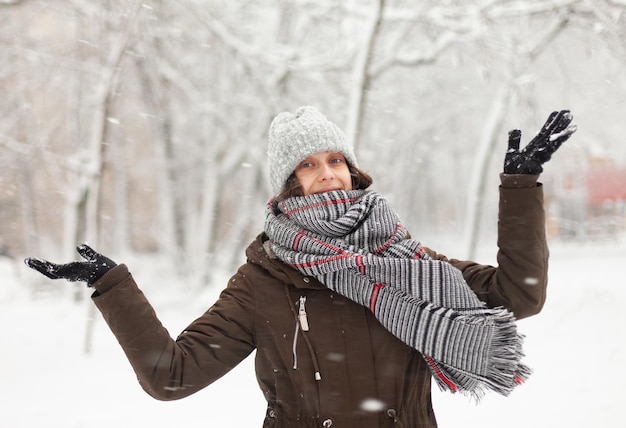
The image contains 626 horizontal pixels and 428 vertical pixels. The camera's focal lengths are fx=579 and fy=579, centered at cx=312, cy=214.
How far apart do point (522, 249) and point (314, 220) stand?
68cm

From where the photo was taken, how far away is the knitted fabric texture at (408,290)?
1826mm

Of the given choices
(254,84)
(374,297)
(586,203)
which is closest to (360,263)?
(374,297)

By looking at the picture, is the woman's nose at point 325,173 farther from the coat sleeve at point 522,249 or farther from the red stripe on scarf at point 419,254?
the coat sleeve at point 522,249

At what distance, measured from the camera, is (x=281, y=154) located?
7.22ft

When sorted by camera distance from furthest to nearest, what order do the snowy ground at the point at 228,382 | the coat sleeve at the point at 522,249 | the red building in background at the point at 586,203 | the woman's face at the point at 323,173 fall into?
1. the red building in background at the point at 586,203
2. the snowy ground at the point at 228,382
3. the woman's face at the point at 323,173
4. the coat sleeve at the point at 522,249

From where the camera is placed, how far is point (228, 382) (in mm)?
6199

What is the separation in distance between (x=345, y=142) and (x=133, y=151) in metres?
19.0

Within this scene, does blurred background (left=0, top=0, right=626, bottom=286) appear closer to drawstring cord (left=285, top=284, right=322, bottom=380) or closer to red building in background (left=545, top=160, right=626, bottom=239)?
red building in background (left=545, top=160, right=626, bottom=239)

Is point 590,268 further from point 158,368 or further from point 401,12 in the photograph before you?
point 158,368

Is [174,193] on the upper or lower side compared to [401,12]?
lower

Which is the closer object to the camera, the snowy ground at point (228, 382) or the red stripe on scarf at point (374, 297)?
the red stripe on scarf at point (374, 297)

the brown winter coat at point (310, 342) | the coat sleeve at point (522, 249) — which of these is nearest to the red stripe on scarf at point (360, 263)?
the brown winter coat at point (310, 342)

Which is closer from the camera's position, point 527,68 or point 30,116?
point 527,68

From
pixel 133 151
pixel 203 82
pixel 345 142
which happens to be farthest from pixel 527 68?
pixel 133 151
